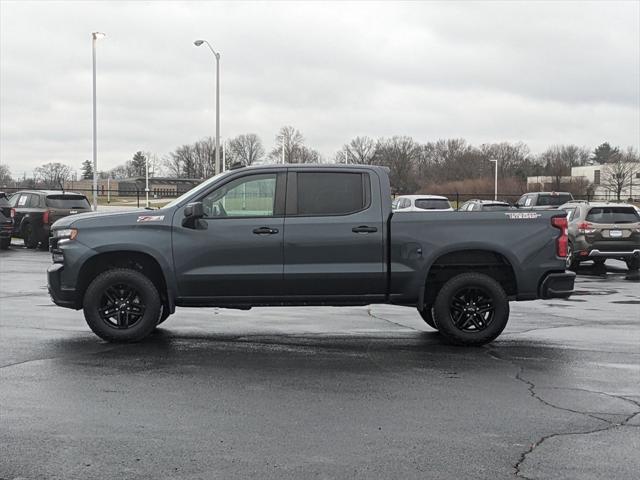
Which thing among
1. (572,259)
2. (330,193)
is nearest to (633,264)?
(572,259)

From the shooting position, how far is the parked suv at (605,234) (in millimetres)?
18234

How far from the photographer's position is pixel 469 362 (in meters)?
7.50

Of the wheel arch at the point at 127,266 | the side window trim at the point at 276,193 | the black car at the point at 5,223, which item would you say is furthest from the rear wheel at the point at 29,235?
the side window trim at the point at 276,193

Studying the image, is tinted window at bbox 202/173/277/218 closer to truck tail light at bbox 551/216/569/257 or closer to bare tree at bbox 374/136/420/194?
truck tail light at bbox 551/216/569/257

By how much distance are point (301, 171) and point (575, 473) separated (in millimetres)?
4953

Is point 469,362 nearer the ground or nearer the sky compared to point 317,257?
nearer the ground

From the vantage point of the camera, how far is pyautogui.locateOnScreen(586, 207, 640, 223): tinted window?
1839 centimetres

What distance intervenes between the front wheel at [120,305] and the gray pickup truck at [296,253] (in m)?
0.01

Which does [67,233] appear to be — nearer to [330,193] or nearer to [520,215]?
[330,193]

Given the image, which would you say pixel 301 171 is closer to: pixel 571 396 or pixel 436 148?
pixel 571 396

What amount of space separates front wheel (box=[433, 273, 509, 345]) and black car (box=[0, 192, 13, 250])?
18.5 meters

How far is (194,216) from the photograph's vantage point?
26.7 ft

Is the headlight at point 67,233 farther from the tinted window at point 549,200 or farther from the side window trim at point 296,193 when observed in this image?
the tinted window at point 549,200

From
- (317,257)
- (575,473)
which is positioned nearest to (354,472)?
(575,473)
